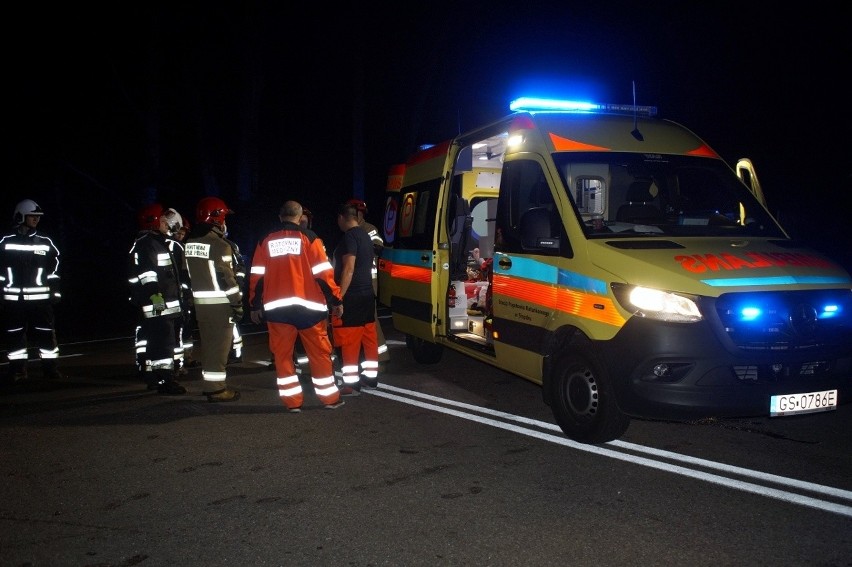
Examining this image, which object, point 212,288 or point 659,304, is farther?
point 212,288

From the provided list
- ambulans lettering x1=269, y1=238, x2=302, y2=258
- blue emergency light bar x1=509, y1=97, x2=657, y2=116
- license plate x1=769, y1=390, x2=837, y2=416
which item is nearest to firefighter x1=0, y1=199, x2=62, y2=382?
ambulans lettering x1=269, y1=238, x2=302, y2=258

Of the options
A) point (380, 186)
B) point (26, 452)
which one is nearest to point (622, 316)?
point (26, 452)

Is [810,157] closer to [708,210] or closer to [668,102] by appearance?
[668,102]

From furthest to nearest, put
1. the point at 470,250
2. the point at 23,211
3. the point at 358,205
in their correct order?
the point at 470,250 → the point at 23,211 → the point at 358,205

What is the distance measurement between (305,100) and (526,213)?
28633 mm

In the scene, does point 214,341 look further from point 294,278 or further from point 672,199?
→ point 672,199

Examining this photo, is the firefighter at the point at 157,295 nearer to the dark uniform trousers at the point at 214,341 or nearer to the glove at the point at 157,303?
the glove at the point at 157,303

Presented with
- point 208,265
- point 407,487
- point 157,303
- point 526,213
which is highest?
point 526,213

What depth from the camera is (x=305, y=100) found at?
32.7 meters

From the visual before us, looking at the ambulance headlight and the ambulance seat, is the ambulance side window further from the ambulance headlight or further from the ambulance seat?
the ambulance headlight

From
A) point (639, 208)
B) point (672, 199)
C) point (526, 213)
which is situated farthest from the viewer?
point (672, 199)

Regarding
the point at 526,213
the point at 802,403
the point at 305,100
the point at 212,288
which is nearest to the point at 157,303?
the point at 212,288

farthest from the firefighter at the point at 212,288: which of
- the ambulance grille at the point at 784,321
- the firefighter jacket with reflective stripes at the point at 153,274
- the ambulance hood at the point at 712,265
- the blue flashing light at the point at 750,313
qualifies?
the blue flashing light at the point at 750,313

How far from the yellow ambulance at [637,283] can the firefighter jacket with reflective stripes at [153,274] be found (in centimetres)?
268
